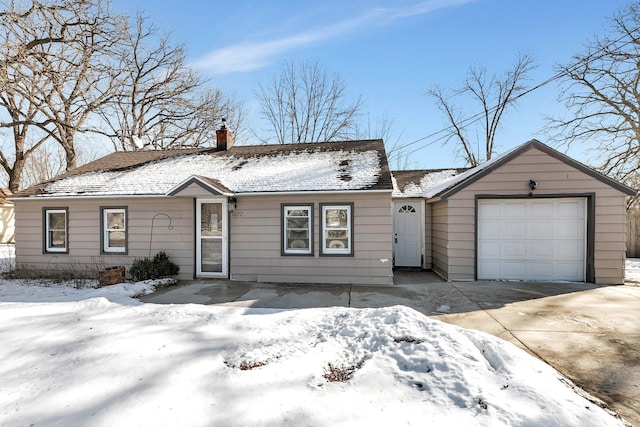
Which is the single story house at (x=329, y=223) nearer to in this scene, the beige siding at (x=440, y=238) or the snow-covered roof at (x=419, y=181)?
the beige siding at (x=440, y=238)

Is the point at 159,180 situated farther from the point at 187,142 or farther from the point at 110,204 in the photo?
the point at 187,142

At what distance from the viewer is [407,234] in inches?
422

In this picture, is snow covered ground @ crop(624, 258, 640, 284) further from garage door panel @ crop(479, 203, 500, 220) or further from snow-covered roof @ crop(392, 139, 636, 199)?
garage door panel @ crop(479, 203, 500, 220)

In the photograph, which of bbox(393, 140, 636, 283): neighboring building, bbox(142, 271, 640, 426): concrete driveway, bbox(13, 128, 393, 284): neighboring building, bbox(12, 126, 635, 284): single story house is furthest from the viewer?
bbox(13, 128, 393, 284): neighboring building

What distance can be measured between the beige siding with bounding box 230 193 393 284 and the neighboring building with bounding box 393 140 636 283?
6.56 ft

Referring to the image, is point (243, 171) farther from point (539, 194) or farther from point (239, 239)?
point (539, 194)

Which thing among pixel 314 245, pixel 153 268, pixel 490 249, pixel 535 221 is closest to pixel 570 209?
pixel 535 221

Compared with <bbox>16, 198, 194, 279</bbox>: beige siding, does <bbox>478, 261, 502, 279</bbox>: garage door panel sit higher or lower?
lower

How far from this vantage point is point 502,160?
26.3 feet

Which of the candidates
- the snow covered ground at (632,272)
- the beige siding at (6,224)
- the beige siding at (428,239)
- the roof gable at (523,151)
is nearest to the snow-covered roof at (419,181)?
the beige siding at (428,239)

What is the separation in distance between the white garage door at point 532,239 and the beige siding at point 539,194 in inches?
11.5

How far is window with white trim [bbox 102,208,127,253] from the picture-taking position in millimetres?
8820

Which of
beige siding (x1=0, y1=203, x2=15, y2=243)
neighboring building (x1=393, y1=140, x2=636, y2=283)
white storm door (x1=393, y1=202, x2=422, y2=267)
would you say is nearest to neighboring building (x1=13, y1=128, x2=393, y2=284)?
neighboring building (x1=393, y1=140, x2=636, y2=283)

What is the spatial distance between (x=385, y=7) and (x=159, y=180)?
8882 millimetres
